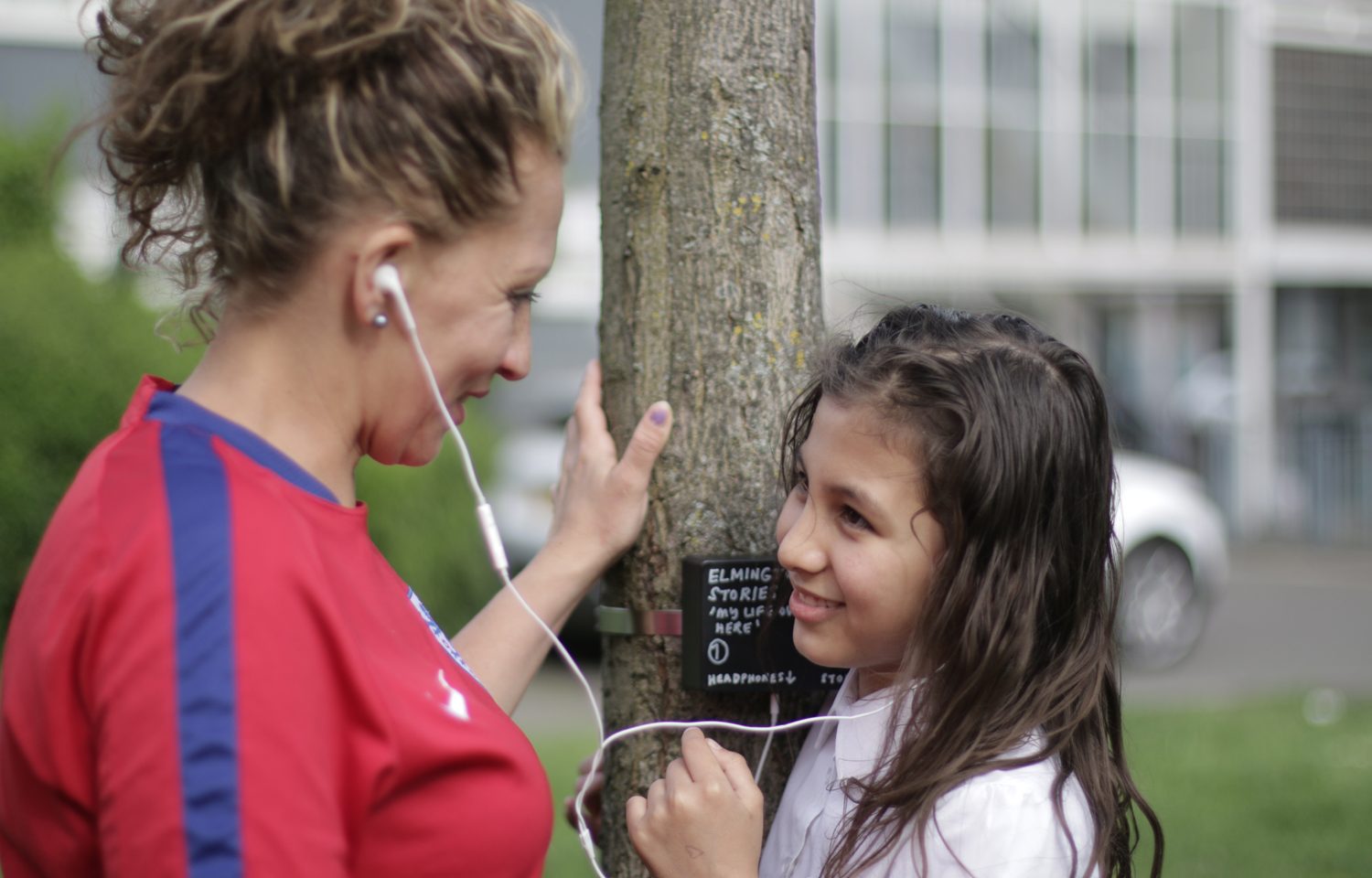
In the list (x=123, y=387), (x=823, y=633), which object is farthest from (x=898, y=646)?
(x=123, y=387)

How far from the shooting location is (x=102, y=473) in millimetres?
1344

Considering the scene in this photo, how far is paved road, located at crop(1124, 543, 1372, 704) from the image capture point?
8.14m

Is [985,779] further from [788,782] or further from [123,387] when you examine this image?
[123,387]

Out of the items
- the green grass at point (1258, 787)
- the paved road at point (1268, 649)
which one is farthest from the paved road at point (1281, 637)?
the green grass at point (1258, 787)

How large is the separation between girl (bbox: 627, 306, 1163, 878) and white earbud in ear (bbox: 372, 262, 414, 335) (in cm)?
62

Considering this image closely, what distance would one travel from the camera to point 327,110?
54.2 inches

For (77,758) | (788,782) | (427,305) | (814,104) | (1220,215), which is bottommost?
(788,782)

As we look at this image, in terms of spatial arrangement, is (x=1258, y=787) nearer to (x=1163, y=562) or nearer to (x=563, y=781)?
(x=563, y=781)

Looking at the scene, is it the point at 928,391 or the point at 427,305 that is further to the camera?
the point at 928,391

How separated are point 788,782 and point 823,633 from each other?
0.34m

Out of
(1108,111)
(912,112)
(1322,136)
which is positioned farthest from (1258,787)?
(1322,136)

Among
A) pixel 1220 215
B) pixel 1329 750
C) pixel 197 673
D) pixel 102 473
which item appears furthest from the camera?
pixel 1220 215

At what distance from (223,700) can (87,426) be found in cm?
660

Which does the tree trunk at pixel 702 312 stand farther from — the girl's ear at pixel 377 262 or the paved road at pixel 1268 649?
the paved road at pixel 1268 649
